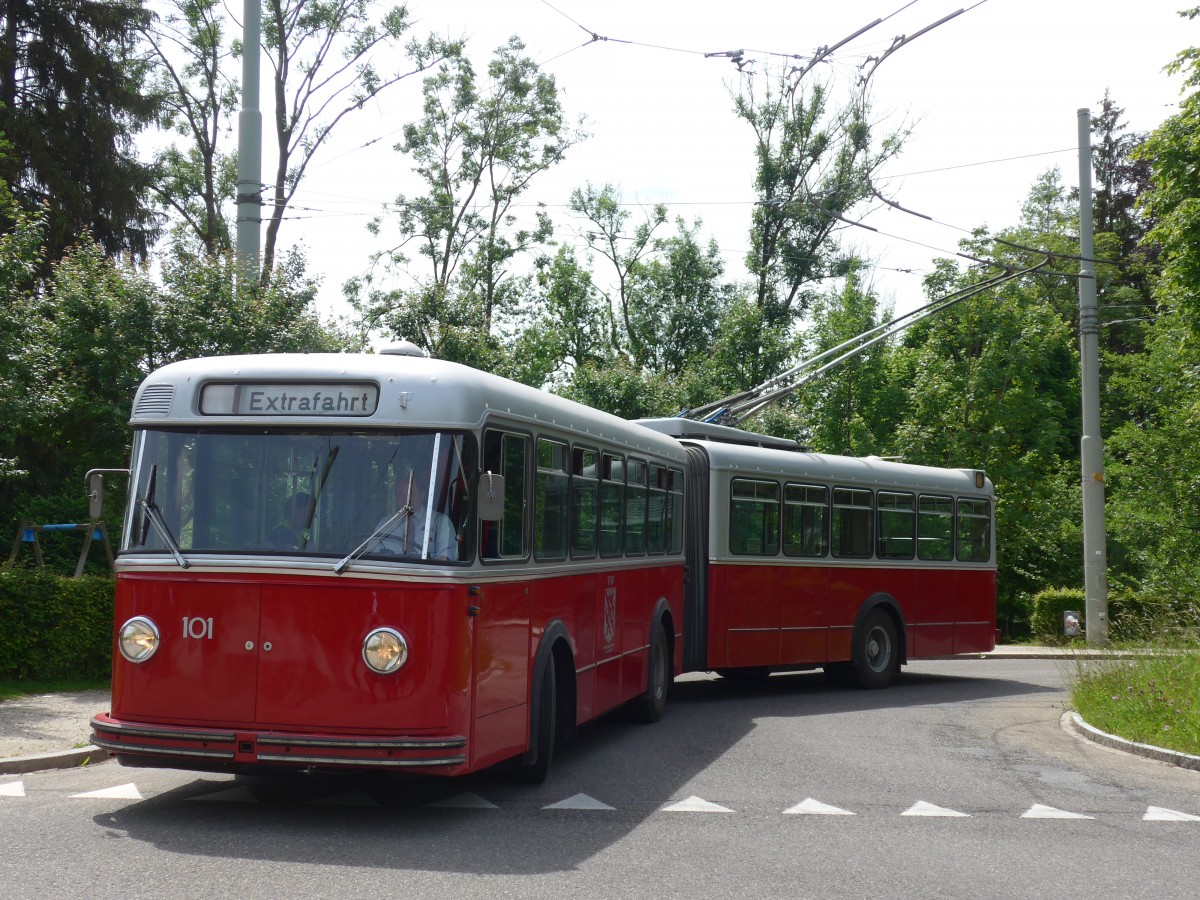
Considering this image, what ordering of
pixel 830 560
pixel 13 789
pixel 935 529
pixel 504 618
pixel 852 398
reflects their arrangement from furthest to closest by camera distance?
pixel 852 398 < pixel 935 529 < pixel 830 560 < pixel 13 789 < pixel 504 618

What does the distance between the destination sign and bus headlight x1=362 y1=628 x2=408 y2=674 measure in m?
1.34

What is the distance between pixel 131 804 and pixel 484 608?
2680 mm

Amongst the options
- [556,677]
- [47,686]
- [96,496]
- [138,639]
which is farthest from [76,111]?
[138,639]

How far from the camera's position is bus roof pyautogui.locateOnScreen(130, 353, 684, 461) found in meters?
8.25

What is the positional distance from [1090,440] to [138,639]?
20.0 m

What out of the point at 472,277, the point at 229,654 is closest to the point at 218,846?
the point at 229,654

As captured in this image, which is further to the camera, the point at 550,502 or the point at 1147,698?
the point at 1147,698

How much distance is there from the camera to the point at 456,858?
7398mm

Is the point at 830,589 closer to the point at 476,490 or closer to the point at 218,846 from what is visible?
the point at 476,490

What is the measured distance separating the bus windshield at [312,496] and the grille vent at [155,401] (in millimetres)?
222

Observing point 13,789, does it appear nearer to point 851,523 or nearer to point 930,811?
point 930,811

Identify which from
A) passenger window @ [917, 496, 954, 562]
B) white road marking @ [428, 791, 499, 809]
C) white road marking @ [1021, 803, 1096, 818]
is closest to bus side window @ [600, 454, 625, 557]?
white road marking @ [428, 791, 499, 809]

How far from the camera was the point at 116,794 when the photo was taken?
9172 mm

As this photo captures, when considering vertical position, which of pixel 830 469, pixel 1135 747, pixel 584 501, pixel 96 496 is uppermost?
pixel 830 469
